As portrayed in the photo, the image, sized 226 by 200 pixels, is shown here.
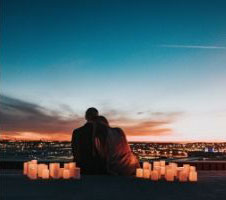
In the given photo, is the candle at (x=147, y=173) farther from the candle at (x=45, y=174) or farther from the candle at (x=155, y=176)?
the candle at (x=45, y=174)

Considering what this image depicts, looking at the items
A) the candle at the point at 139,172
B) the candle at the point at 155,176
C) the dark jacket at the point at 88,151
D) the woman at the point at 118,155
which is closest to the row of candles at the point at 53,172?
the dark jacket at the point at 88,151

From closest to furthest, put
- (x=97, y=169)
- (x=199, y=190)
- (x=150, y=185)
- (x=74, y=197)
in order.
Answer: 1. (x=74, y=197)
2. (x=199, y=190)
3. (x=150, y=185)
4. (x=97, y=169)

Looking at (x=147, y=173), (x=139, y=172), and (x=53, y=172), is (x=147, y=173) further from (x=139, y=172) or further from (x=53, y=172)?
(x=53, y=172)

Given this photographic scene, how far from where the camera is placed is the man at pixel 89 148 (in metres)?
14.9

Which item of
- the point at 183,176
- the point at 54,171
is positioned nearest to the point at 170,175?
the point at 183,176

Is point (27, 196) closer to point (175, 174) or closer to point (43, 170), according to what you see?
point (43, 170)

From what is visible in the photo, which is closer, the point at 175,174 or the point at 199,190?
the point at 199,190

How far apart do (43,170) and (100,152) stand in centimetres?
224

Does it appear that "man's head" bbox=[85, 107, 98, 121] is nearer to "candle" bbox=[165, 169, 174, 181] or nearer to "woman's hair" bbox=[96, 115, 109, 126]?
"woman's hair" bbox=[96, 115, 109, 126]

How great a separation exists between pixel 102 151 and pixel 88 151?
1.50 ft

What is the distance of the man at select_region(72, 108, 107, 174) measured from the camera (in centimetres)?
1486

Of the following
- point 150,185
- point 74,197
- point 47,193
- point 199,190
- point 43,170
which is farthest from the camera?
point 43,170

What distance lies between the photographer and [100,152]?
48.9 feet

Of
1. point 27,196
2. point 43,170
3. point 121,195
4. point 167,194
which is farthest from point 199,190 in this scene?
point 43,170
